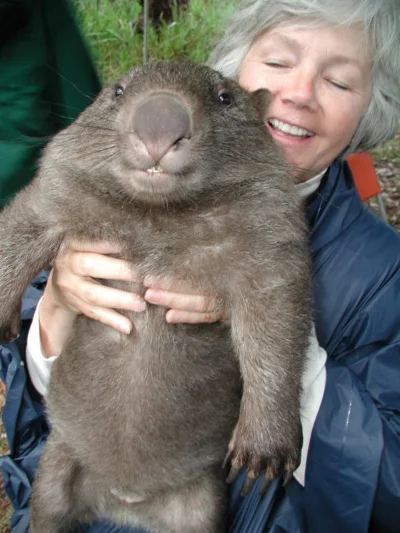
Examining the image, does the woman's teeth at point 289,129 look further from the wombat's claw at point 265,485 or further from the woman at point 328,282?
the wombat's claw at point 265,485

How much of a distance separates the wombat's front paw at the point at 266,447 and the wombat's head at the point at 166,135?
845mm

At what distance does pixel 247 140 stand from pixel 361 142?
42.1 inches

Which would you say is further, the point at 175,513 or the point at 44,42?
the point at 44,42

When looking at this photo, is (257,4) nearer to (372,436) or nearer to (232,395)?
(232,395)

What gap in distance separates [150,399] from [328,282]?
2.98ft

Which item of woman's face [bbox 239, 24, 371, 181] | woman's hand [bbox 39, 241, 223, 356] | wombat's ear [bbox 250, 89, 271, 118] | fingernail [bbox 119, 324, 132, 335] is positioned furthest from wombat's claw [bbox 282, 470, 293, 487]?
wombat's ear [bbox 250, 89, 271, 118]

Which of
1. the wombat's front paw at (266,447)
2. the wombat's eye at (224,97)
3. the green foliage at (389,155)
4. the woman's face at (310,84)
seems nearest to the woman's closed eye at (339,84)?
the woman's face at (310,84)

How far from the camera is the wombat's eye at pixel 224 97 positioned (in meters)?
2.22

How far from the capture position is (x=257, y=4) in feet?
8.91

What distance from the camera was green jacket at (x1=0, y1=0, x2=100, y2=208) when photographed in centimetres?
285

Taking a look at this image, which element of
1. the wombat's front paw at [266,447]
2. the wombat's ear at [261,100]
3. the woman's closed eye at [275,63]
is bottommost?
the wombat's front paw at [266,447]

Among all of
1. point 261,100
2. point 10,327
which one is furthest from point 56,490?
point 261,100

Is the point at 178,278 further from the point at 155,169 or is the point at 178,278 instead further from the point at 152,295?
the point at 155,169

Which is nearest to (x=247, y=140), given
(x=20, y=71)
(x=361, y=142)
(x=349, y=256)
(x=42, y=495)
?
(x=349, y=256)
